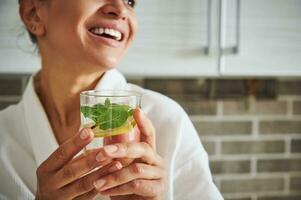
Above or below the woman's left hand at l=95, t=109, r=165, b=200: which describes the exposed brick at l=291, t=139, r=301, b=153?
below

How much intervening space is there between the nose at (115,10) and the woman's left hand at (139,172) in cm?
31

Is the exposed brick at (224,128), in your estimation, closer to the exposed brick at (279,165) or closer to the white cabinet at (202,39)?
the exposed brick at (279,165)

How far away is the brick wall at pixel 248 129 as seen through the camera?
1.54 metres

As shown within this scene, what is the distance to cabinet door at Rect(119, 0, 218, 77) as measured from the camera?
1.06 metres

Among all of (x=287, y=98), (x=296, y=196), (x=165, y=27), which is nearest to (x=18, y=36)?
(x=165, y=27)

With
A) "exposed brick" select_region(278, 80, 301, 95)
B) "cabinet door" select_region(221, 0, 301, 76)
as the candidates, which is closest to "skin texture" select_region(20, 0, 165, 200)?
"cabinet door" select_region(221, 0, 301, 76)

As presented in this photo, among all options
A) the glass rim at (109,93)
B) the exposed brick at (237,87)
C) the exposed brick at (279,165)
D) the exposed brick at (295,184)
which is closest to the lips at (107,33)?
the glass rim at (109,93)

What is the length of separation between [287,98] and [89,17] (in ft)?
3.38

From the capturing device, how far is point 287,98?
5.26 ft

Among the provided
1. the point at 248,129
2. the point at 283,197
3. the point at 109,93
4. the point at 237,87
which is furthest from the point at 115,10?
the point at 283,197

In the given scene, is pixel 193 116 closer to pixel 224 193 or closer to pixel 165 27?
pixel 224 193

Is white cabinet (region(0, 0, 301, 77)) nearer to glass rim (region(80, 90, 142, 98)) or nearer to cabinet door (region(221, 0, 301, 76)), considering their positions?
cabinet door (region(221, 0, 301, 76))

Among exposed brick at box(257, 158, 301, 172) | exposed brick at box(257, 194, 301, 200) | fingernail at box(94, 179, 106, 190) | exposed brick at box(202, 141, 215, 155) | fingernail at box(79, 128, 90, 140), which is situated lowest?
exposed brick at box(257, 194, 301, 200)

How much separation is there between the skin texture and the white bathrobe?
1.8 inches
